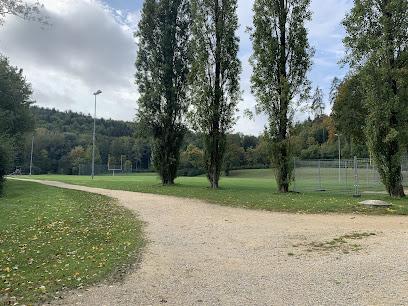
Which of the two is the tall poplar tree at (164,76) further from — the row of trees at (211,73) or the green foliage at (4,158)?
the green foliage at (4,158)

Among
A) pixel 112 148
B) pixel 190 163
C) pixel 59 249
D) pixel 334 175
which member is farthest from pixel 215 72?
pixel 112 148

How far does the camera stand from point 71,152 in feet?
306

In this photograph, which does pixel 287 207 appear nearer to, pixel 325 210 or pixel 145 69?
pixel 325 210

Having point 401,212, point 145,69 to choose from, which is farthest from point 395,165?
point 145,69

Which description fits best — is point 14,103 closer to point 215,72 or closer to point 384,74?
point 215,72

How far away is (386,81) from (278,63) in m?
6.49

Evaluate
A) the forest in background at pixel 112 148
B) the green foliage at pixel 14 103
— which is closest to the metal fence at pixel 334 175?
the green foliage at pixel 14 103

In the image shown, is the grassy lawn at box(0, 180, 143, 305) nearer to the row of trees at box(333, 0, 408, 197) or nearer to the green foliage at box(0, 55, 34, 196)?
the row of trees at box(333, 0, 408, 197)

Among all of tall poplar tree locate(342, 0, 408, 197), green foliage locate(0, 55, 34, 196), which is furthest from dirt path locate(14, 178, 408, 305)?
green foliage locate(0, 55, 34, 196)

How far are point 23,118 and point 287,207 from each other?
25.6 m

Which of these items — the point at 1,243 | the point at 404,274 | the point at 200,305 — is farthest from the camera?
the point at 1,243

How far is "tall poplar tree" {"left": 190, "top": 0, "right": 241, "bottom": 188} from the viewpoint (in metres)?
22.8

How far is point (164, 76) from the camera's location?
26469 millimetres

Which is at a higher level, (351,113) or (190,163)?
(351,113)
